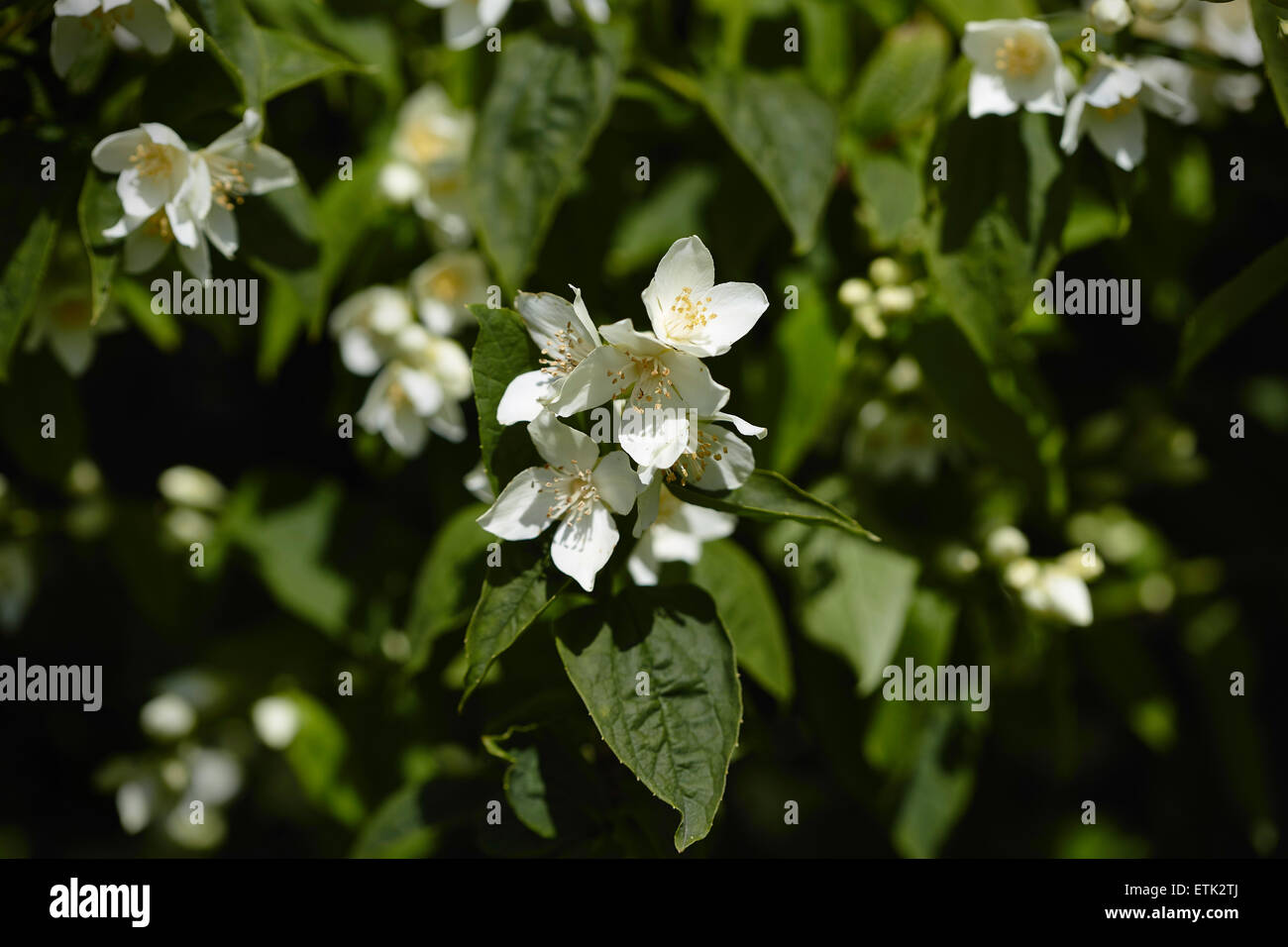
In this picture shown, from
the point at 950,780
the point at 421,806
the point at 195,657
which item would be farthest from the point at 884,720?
the point at 195,657

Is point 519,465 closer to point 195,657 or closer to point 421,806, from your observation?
point 421,806

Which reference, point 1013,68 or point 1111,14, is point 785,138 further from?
point 1111,14

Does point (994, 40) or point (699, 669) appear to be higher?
point (994, 40)

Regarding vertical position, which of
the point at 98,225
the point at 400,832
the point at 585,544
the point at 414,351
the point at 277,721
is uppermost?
the point at 98,225

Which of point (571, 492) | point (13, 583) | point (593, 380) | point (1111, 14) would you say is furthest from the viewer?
point (13, 583)

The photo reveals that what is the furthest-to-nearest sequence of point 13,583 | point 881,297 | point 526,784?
point 13,583, point 881,297, point 526,784

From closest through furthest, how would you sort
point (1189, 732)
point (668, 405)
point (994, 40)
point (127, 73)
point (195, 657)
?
point (668, 405) → point (994, 40) → point (127, 73) → point (195, 657) → point (1189, 732)

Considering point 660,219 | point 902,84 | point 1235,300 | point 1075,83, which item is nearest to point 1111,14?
point 1075,83
